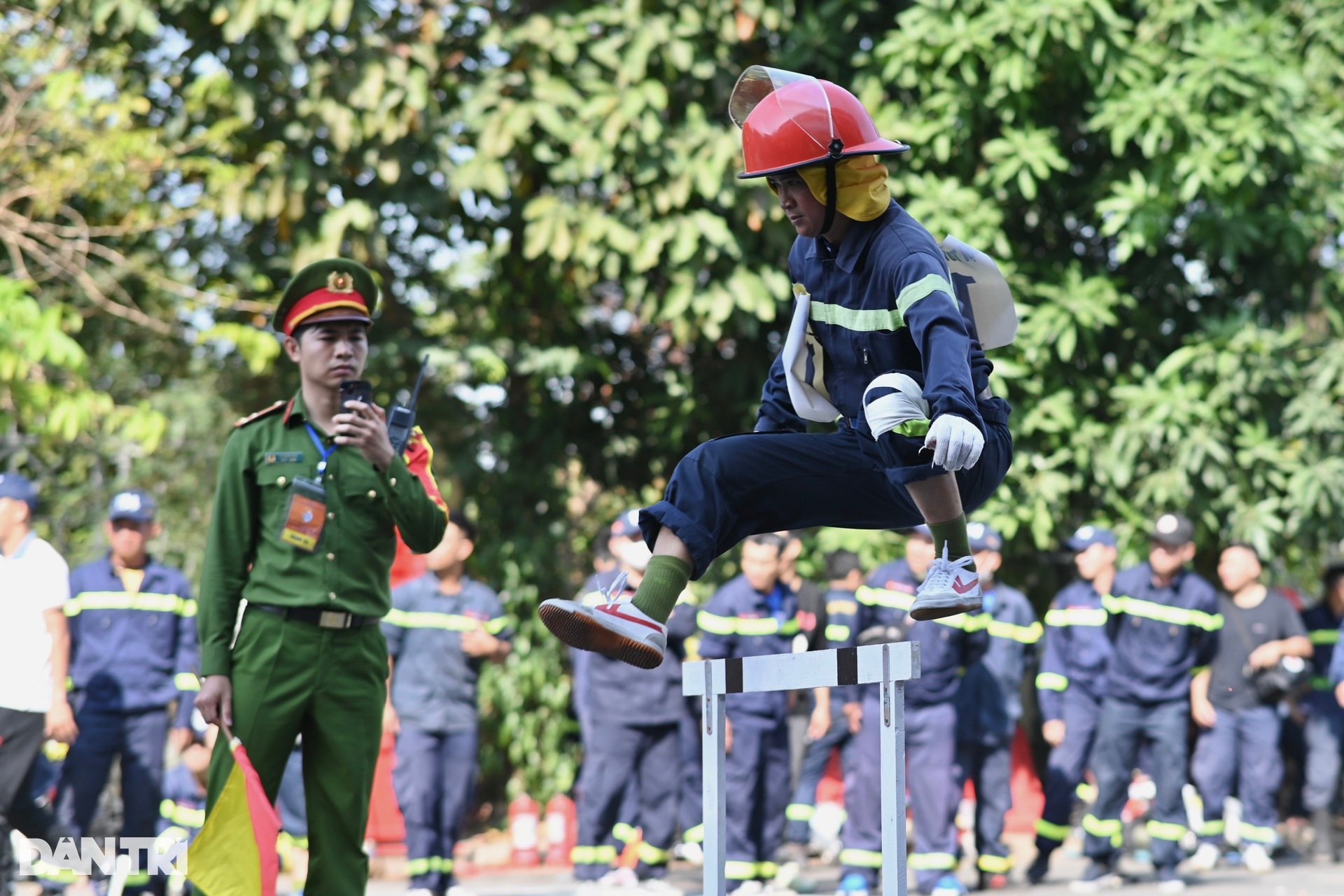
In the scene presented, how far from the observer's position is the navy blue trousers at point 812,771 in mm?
10953

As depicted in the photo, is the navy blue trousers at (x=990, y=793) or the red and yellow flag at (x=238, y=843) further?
the navy blue trousers at (x=990, y=793)

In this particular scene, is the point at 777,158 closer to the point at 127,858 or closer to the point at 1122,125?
the point at 127,858

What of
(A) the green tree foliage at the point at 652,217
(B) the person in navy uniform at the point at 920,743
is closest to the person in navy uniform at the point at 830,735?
(A) the green tree foliage at the point at 652,217

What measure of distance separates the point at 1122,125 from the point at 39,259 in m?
7.21

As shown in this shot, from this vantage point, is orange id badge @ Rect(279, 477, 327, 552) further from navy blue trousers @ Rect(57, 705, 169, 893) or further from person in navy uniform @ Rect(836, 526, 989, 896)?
person in navy uniform @ Rect(836, 526, 989, 896)

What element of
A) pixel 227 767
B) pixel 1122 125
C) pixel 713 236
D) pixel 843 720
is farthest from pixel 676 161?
pixel 227 767

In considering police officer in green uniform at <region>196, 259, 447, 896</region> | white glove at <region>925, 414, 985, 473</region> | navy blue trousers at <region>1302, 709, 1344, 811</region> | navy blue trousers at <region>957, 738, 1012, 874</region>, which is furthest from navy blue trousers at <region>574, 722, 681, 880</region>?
white glove at <region>925, 414, 985, 473</region>

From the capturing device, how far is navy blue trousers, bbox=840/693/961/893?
948 centimetres

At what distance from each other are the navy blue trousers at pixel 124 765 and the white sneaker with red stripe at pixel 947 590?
18.2 feet

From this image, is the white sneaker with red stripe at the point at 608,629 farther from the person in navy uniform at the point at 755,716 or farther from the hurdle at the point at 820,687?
the person in navy uniform at the point at 755,716

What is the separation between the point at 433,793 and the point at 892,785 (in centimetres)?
577

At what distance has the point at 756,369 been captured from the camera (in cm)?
1212

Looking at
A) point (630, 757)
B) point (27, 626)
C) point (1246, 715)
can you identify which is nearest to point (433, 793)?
point (630, 757)

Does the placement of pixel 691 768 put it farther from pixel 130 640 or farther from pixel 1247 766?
pixel 130 640
